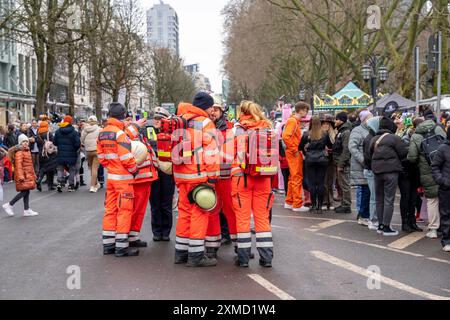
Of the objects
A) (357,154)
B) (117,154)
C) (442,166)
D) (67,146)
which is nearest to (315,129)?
(357,154)

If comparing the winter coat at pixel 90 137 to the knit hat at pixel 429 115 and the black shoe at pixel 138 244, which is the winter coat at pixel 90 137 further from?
the knit hat at pixel 429 115

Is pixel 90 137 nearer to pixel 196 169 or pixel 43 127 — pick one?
pixel 43 127

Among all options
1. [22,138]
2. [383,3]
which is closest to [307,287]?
[22,138]

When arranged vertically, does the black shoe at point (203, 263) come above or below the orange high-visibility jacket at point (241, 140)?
below

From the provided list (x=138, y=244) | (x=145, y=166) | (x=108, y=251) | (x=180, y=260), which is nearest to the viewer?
(x=180, y=260)

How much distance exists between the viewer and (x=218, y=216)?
8.34 meters

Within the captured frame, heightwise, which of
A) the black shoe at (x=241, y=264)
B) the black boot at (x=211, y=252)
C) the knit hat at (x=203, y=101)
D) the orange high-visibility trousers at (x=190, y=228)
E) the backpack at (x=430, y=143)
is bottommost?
the black shoe at (x=241, y=264)

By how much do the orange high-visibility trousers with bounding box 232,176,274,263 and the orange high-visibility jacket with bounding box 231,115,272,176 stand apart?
12 cm

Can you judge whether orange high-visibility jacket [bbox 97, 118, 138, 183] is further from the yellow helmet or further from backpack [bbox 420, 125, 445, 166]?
backpack [bbox 420, 125, 445, 166]

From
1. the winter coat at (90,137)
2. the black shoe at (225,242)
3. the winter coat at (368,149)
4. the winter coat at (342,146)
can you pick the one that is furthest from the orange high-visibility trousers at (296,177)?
the winter coat at (90,137)

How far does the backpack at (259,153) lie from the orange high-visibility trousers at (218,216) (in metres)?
0.81

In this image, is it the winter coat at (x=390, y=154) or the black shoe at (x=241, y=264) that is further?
the winter coat at (x=390, y=154)

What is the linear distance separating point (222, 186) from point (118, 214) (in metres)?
1.41

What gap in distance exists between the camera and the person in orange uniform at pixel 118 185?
847 cm
